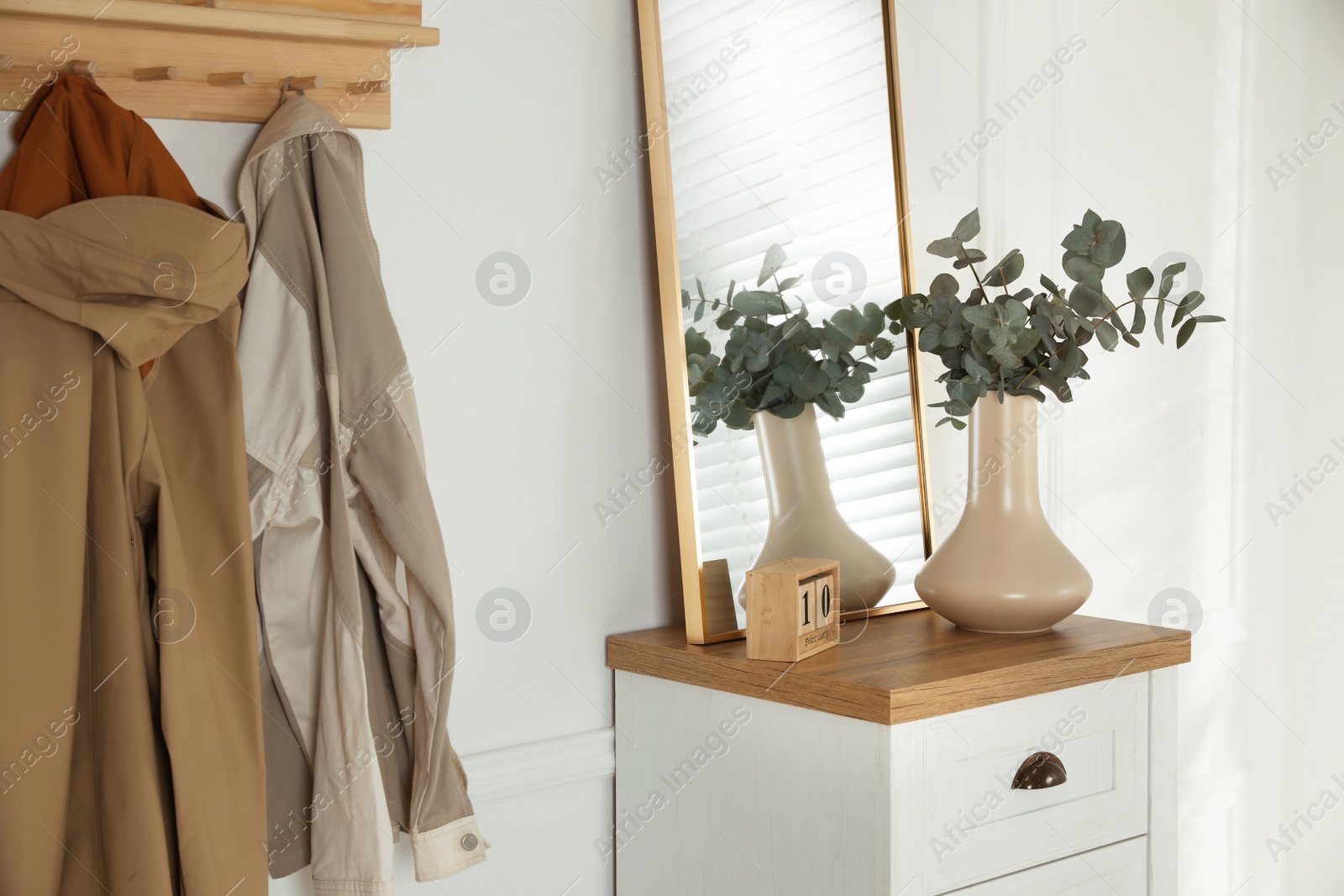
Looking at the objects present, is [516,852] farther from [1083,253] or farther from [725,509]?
[1083,253]

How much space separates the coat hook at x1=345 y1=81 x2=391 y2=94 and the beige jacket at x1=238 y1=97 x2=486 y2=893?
8 centimetres

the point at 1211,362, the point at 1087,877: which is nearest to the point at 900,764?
the point at 1087,877

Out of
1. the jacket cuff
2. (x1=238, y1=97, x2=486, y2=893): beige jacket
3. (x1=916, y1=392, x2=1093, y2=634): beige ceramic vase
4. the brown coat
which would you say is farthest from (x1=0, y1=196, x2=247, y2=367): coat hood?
(x1=916, y1=392, x2=1093, y2=634): beige ceramic vase

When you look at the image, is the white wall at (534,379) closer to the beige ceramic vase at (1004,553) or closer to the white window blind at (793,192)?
the white window blind at (793,192)

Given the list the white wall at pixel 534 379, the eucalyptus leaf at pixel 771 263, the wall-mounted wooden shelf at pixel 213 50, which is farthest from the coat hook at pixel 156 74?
the eucalyptus leaf at pixel 771 263

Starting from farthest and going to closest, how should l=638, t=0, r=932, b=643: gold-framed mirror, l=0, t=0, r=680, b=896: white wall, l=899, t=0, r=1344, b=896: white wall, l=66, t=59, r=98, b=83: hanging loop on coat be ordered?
1. l=899, t=0, r=1344, b=896: white wall
2. l=638, t=0, r=932, b=643: gold-framed mirror
3. l=0, t=0, r=680, b=896: white wall
4. l=66, t=59, r=98, b=83: hanging loop on coat

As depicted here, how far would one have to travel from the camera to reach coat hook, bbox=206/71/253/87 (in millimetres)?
1197

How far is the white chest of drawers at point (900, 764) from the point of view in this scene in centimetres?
120

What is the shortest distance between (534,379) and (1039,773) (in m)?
0.85

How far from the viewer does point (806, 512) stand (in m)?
1.59

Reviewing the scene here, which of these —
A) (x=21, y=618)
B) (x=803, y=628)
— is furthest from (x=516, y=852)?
(x=21, y=618)

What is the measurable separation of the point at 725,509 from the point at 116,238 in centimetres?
85

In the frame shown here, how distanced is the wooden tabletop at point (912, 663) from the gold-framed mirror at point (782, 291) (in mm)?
75

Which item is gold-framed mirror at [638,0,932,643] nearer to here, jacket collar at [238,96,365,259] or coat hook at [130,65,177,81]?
jacket collar at [238,96,365,259]
